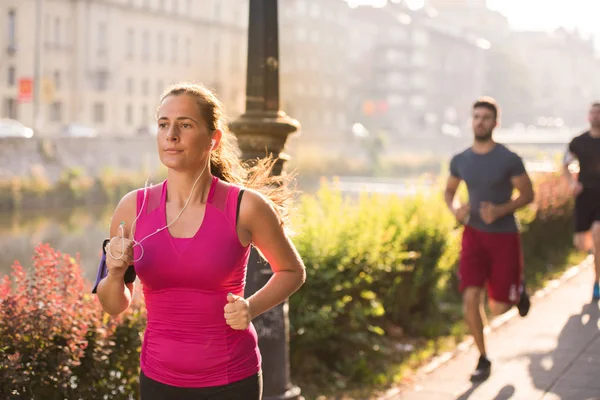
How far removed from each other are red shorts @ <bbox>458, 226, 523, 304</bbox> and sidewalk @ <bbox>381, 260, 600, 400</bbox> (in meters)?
0.59

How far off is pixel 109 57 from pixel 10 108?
11.9 meters

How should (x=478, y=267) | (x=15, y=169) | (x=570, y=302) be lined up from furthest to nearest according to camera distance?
1. (x=15, y=169)
2. (x=570, y=302)
3. (x=478, y=267)

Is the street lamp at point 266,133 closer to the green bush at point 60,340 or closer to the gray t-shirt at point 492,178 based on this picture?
the green bush at point 60,340

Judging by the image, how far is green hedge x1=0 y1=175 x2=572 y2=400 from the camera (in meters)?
4.66

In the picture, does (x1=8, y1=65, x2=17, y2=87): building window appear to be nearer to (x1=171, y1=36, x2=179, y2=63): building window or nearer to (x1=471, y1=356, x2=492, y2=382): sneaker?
(x1=171, y1=36, x2=179, y2=63): building window

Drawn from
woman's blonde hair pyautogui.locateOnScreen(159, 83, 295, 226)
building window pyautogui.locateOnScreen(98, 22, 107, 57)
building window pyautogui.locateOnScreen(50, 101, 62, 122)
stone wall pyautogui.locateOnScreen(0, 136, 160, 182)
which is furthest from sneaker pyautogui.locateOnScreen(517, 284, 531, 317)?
building window pyautogui.locateOnScreen(98, 22, 107, 57)

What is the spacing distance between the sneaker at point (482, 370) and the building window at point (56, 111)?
65.4 metres

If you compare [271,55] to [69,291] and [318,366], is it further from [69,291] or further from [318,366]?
[318,366]

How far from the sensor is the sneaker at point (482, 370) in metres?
6.87

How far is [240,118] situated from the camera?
5734mm

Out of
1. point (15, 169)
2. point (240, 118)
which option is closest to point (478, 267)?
point (240, 118)

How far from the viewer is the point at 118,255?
3.03m

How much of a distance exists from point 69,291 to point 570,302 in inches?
263

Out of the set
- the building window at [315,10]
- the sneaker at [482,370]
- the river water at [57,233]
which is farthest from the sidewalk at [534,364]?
the building window at [315,10]
